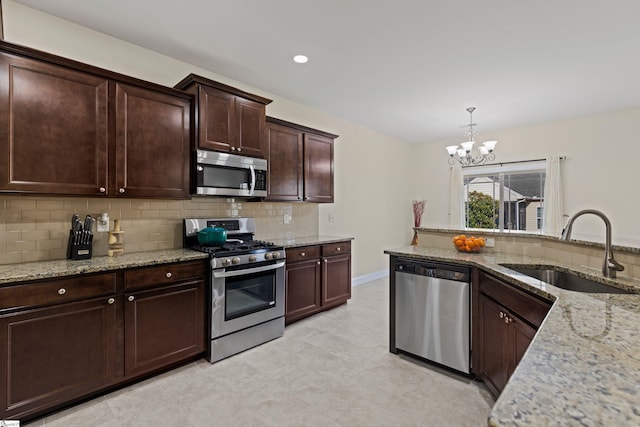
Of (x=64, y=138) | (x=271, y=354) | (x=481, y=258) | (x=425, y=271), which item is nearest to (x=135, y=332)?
(x=271, y=354)

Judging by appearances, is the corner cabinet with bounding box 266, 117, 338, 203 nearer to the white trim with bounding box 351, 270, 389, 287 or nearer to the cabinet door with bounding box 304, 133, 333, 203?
the cabinet door with bounding box 304, 133, 333, 203

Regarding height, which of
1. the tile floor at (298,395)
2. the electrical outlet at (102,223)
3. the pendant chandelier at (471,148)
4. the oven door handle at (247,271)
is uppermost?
the pendant chandelier at (471,148)

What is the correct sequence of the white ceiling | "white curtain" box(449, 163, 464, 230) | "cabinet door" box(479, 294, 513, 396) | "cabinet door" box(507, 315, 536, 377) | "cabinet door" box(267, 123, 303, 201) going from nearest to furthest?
"cabinet door" box(507, 315, 536, 377) → "cabinet door" box(479, 294, 513, 396) → the white ceiling → "cabinet door" box(267, 123, 303, 201) → "white curtain" box(449, 163, 464, 230)

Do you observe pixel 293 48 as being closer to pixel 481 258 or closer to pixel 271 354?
pixel 481 258

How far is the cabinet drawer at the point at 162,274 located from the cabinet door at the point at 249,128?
1.22 m

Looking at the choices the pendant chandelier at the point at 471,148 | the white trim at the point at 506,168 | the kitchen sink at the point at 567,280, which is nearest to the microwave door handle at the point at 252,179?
the kitchen sink at the point at 567,280

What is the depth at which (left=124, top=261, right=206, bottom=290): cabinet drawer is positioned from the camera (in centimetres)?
224

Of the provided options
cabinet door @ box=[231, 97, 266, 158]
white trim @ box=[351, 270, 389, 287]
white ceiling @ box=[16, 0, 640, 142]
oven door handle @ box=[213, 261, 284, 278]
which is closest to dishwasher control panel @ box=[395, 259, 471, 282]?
oven door handle @ box=[213, 261, 284, 278]

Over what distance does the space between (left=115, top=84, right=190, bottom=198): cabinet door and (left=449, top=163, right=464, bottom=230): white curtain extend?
5213 mm

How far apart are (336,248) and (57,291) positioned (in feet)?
9.02

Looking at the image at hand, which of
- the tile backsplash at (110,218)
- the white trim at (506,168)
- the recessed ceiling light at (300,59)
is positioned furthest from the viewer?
the white trim at (506,168)

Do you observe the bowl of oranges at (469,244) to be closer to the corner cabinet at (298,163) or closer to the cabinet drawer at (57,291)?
the corner cabinet at (298,163)

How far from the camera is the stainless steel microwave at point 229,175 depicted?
2.83 metres

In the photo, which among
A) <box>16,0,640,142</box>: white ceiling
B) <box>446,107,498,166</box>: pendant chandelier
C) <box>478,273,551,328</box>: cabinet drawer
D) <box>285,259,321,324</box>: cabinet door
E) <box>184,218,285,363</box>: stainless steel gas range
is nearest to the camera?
<box>478,273,551,328</box>: cabinet drawer
